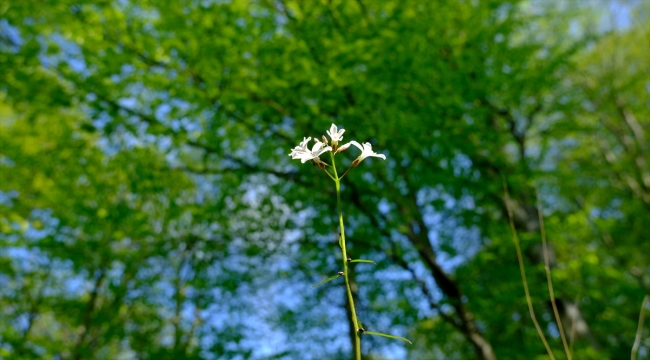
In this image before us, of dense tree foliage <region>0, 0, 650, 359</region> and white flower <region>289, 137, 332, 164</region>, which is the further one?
dense tree foliage <region>0, 0, 650, 359</region>

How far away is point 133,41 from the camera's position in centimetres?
548

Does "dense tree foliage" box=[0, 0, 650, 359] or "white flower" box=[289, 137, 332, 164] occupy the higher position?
"dense tree foliage" box=[0, 0, 650, 359]

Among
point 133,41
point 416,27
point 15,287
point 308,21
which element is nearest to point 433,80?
point 416,27

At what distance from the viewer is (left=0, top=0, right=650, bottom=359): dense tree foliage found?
17.5ft

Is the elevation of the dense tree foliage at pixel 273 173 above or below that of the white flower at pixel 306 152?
above

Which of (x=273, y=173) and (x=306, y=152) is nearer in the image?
(x=306, y=152)

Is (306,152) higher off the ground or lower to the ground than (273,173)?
lower

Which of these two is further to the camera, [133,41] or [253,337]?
[253,337]

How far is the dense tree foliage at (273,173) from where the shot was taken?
5.32 meters

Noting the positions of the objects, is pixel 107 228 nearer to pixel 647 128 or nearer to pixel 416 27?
pixel 416 27

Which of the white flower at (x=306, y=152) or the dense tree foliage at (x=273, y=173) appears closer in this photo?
the white flower at (x=306, y=152)

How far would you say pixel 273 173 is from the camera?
5.92m

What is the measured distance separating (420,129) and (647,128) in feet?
36.7

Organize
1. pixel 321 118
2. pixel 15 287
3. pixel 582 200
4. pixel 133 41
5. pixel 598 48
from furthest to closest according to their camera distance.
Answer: pixel 582 200 → pixel 598 48 → pixel 15 287 → pixel 133 41 → pixel 321 118
